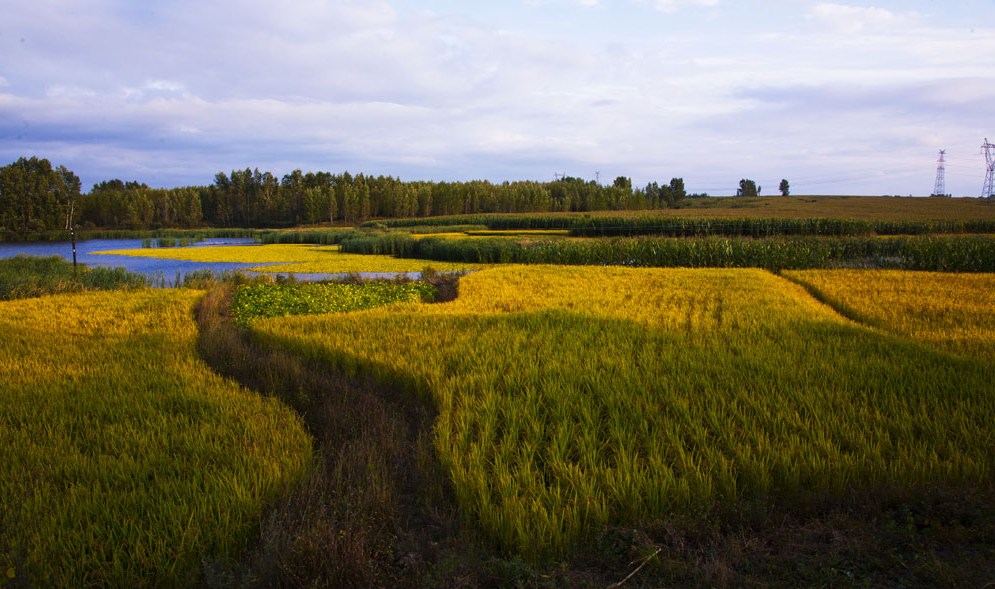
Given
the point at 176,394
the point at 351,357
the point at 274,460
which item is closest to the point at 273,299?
the point at 351,357

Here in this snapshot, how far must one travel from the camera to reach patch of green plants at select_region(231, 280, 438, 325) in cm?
1180

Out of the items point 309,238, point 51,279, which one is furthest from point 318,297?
point 309,238

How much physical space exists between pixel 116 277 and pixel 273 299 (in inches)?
235

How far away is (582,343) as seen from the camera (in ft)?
24.5

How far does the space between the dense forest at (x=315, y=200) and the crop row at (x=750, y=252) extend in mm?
52412

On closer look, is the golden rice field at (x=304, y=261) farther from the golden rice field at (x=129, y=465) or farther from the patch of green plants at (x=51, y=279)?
the golden rice field at (x=129, y=465)

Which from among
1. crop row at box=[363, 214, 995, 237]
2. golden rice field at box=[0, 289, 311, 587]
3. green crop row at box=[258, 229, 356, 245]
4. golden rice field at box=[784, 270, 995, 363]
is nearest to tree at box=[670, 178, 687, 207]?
crop row at box=[363, 214, 995, 237]

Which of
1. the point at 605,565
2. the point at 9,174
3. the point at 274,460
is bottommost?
the point at 605,565

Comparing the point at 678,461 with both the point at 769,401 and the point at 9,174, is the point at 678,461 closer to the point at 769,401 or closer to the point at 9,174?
the point at 769,401

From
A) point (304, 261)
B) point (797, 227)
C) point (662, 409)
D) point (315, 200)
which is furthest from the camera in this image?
point (315, 200)

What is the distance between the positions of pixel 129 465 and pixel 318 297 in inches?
388

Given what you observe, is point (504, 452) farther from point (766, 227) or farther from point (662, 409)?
point (766, 227)

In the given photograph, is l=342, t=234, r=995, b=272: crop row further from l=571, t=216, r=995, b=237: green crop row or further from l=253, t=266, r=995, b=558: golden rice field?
l=253, t=266, r=995, b=558: golden rice field

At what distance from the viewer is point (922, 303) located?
10.6 m
